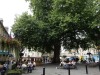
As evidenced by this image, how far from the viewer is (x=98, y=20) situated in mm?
50094

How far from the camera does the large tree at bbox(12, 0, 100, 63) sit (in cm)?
5309

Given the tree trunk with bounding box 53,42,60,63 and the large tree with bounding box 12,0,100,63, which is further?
the tree trunk with bounding box 53,42,60,63

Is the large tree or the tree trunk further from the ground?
the large tree

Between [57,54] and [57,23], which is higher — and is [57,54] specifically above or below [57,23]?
below

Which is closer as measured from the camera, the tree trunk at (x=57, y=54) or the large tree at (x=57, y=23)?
the large tree at (x=57, y=23)

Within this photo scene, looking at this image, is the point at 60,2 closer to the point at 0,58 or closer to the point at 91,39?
the point at 91,39

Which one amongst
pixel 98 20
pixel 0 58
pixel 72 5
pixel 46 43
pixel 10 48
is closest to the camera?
pixel 10 48

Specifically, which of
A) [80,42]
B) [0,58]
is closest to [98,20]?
[80,42]

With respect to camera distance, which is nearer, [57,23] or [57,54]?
[57,23]

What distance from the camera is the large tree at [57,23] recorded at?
5309 cm

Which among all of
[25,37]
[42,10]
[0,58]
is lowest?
[0,58]

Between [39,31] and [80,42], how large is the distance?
955 centimetres

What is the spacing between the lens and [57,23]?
54.2m

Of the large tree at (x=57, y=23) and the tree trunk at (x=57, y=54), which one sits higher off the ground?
the large tree at (x=57, y=23)
